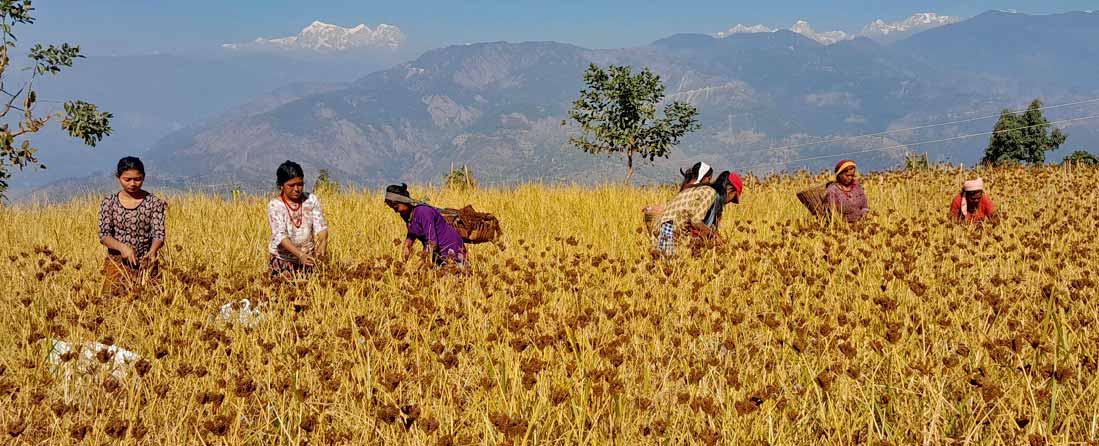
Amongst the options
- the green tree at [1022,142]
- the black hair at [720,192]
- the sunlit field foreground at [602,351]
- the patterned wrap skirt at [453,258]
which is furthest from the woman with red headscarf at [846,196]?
the green tree at [1022,142]

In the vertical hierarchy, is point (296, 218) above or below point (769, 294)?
above

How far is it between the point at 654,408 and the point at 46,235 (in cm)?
844

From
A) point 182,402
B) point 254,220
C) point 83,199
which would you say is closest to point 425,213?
point 182,402

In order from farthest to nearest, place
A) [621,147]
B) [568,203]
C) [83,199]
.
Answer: [621,147] < [83,199] < [568,203]

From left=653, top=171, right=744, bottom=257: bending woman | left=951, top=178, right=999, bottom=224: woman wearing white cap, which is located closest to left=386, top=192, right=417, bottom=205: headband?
left=653, top=171, right=744, bottom=257: bending woman

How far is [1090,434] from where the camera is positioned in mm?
2664

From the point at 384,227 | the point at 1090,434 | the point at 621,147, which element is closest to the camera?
the point at 1090,434

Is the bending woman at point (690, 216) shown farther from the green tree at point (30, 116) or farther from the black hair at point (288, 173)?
the green tree at point (30, 116)

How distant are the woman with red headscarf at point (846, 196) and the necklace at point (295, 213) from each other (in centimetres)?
557

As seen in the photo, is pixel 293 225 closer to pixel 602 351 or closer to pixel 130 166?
pixel 130 166

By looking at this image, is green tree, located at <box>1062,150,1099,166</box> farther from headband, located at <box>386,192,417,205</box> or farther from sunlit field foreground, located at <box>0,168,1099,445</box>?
headband, located at <box>386,192,417,205</box>

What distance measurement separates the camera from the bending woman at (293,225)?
6.32 meters

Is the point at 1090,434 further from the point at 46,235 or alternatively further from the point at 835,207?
the point at 46,235

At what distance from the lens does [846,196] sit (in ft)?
28.4
